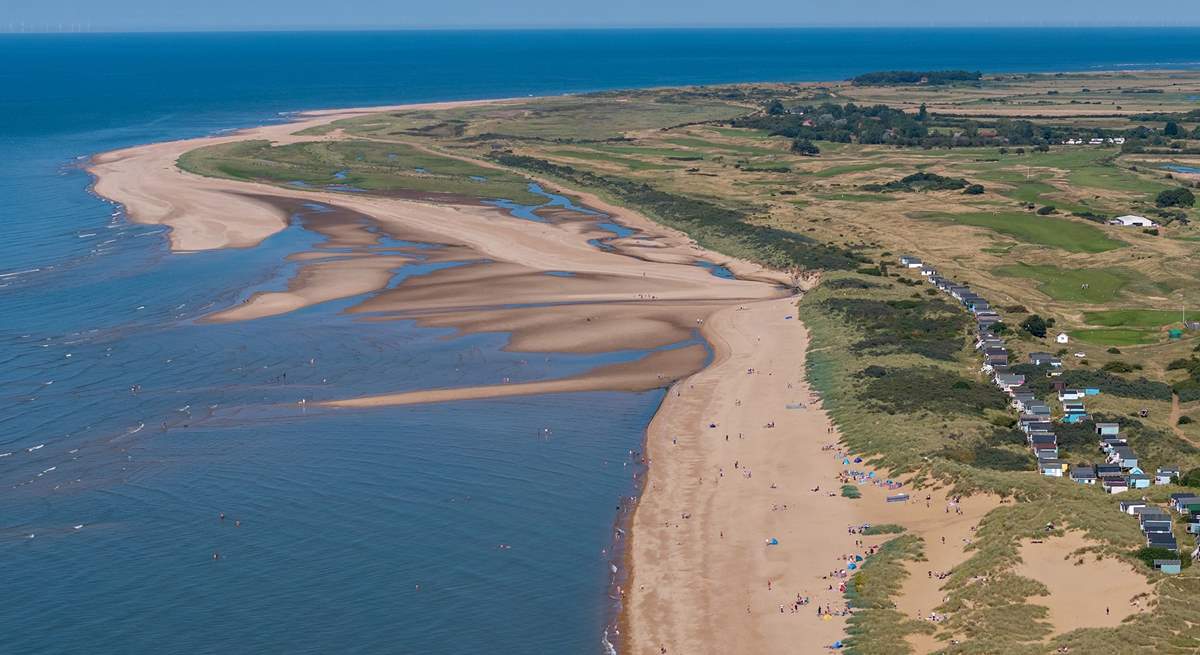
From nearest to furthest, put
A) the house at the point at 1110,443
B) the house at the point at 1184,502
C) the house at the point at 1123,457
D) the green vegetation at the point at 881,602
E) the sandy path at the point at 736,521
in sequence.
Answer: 1. the green vegetation at the point at 881,602
2. the sandy path at the point at 736,521
3. the house at the point at 1184,502
4. the house at the point at 1123,457
5. the house at the point at 1110,443

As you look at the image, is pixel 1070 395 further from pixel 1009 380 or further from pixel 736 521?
pixel 736 521

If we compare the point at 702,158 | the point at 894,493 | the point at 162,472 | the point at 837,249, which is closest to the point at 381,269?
the point at 837,249

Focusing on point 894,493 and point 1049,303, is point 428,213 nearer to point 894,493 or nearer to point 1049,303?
Result: point 1049,303

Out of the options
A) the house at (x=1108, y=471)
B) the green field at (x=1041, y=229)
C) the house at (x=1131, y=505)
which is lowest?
the green field at (x=1041, y=229)

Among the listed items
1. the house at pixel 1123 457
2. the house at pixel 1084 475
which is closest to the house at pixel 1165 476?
the house at pixel 1123 457

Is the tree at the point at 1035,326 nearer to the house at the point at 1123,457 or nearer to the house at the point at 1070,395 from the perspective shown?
the house at the point at 1070,395

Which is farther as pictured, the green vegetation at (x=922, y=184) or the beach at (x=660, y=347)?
the green vegetation at (x=922, y=184)

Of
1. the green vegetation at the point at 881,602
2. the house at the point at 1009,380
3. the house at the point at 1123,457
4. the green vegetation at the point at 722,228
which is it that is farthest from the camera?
the green vegetation at the point at 722,228
